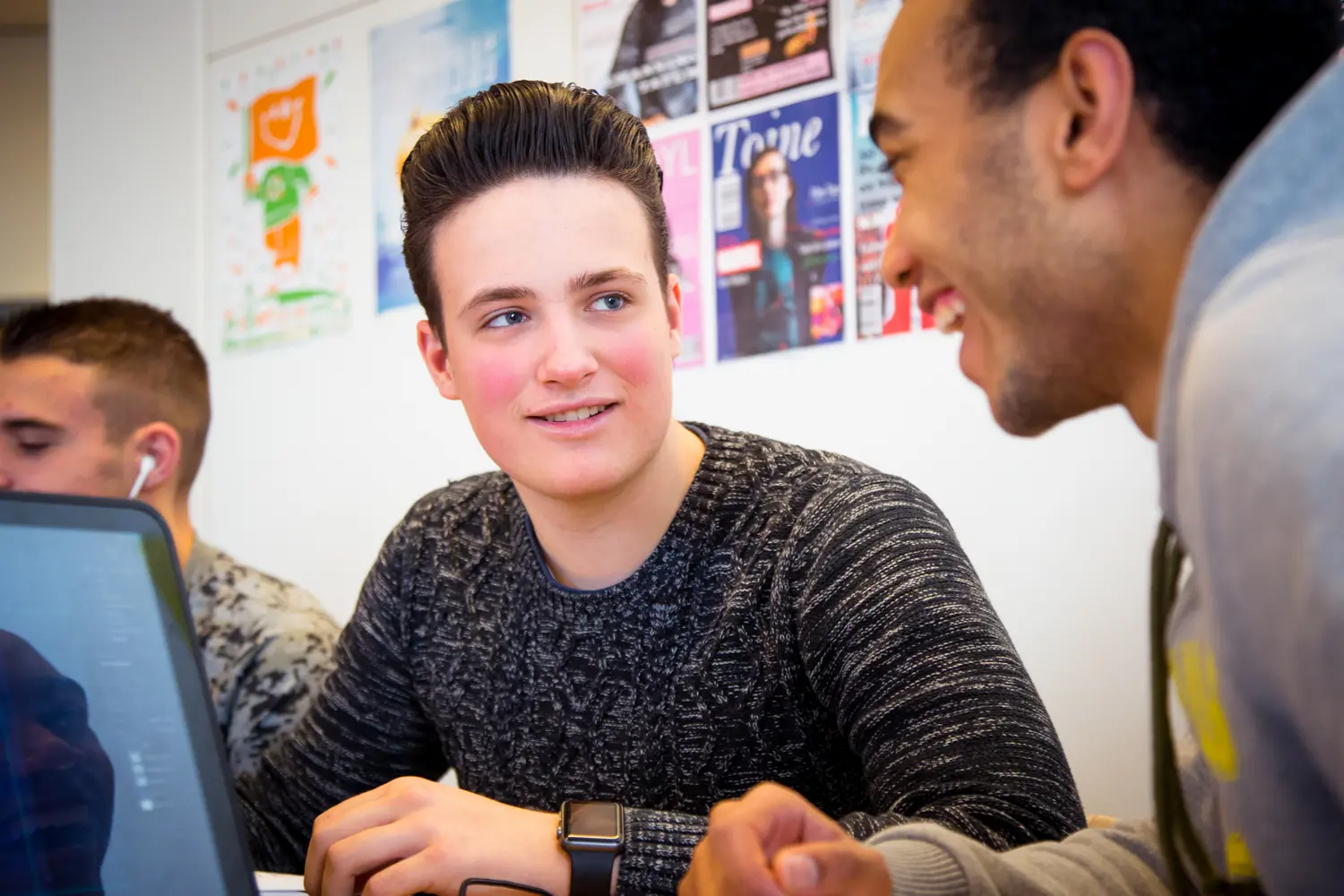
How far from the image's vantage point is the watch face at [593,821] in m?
0.90

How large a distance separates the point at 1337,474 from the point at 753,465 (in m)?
0.91

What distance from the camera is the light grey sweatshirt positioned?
0.36 meters

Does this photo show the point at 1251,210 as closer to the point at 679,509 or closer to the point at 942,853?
the point at 942,853

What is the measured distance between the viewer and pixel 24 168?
3770 millimetres

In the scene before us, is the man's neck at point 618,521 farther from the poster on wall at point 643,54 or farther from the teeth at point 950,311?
the poster on wall at point 643,54

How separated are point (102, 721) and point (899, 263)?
50 centimetres

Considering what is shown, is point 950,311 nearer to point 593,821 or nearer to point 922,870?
point 922,870

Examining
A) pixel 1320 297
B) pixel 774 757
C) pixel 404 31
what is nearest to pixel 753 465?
pixel 774 757

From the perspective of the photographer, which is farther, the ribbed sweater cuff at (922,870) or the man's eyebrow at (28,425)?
the man's eyebrow at (28,425)

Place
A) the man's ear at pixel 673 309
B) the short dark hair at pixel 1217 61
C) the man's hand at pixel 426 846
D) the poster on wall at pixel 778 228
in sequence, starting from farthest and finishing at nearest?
1. the poster on wall at pixel 778 228
2. the man's ear at pixel 673 309
3. the man's hand at pixel 426 846
4. the short dark hair at pixel 1217 61

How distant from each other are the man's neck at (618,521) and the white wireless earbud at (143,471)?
3.02 feet


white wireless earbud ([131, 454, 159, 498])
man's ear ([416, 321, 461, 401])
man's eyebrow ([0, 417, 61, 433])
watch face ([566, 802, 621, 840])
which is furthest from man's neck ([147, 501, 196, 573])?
watch face ([566, 802, 621, 840])

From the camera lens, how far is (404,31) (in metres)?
2.53

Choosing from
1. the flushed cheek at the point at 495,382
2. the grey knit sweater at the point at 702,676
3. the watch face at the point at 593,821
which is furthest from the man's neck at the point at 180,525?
the watch face at the point at 593,821
